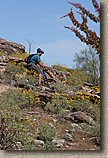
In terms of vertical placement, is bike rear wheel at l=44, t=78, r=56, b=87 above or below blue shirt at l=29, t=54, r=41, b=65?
below

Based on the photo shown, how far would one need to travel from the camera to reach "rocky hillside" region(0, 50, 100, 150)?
5.24m

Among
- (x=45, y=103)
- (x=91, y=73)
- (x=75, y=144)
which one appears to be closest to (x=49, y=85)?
(x=45, y=103)

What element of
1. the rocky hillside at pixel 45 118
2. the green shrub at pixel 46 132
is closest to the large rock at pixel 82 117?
the rocky hillside at pixel 45 118

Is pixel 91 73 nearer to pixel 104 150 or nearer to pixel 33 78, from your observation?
pixel 33 78

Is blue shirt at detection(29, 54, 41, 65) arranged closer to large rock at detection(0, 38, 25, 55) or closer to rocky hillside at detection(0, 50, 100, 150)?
rocky hillside at detection(0, 50, 100, 150)

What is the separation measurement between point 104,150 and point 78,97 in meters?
3.38

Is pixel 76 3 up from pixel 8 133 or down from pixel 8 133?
up

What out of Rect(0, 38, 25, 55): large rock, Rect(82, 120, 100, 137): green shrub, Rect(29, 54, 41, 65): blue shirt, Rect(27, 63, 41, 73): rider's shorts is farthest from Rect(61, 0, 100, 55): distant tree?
Rect(0, 38, 25, 55): large rock

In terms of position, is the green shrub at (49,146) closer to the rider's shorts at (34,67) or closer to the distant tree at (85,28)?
the distant tree at (85,28)

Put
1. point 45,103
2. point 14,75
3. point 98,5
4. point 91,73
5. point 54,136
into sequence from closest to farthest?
point 98,5
point 54,136
point 45,103
point 14,75
point 91,73

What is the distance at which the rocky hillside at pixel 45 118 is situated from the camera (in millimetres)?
5238

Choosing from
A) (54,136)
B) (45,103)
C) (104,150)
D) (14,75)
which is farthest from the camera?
(14,75)

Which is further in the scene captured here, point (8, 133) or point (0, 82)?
point (0, 82)

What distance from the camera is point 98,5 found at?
205 inches
